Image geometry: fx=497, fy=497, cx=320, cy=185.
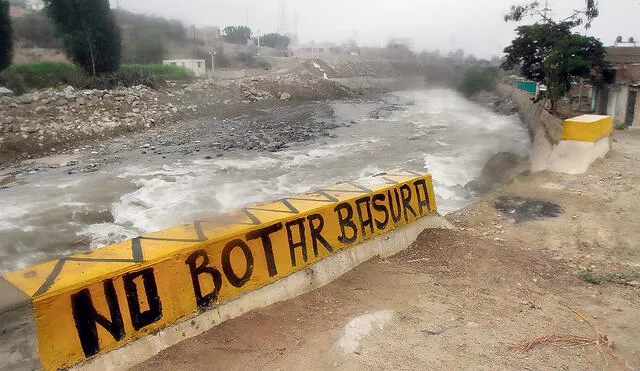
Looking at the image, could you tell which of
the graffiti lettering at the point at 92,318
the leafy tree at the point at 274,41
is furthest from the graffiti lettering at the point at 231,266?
the leafy tree at the point at 274,41

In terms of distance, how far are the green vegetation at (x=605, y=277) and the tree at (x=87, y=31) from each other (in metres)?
27.5

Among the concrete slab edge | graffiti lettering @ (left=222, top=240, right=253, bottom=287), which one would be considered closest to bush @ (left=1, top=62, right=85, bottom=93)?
the concrete slab edge

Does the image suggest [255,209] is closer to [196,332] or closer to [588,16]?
[196,332]

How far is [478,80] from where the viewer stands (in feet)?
124

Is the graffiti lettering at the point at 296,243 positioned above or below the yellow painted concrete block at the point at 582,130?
below

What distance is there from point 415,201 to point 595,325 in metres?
2.90

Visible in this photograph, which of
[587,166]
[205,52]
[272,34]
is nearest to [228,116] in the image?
[587,166]

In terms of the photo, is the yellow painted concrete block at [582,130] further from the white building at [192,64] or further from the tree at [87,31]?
the white building at [192,64]

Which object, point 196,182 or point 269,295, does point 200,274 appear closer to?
point 269,295

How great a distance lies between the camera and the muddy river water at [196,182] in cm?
1044

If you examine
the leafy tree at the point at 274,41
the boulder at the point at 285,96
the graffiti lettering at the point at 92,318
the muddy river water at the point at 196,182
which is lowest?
the muddy river water at the point at 196,182

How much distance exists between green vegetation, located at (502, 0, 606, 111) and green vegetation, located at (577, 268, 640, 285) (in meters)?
14.2

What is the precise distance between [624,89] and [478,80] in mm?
16658

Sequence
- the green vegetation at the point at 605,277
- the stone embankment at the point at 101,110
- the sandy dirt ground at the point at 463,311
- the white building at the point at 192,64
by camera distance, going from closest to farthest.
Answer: the sandy dirt ground at the point at 463,311 → the green vegetation at the point at 605,277 → the stone embankment at the point at 101,110 → the white building at the point at 192,64
